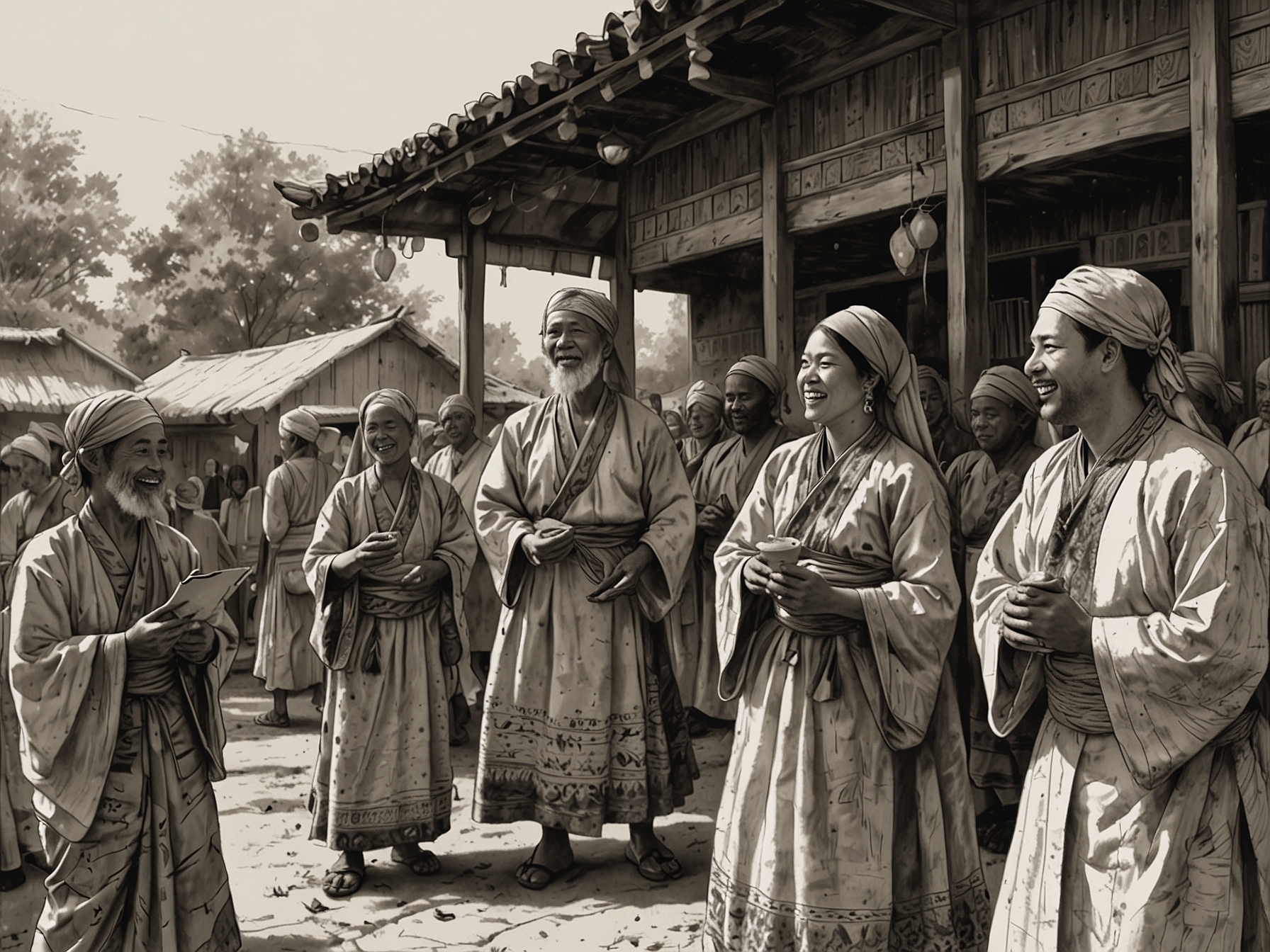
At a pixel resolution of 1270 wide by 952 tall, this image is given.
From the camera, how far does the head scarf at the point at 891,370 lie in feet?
11.0

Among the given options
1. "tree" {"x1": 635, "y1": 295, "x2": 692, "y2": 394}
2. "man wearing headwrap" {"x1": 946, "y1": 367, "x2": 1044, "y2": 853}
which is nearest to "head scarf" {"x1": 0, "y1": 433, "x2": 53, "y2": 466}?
"man wearing headwrap" {"x1": 946, "y1": 367, "x2": 1044, "y2": 853}

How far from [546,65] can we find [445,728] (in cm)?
444

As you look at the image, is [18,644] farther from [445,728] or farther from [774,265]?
[774,265]

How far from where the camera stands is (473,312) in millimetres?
9578

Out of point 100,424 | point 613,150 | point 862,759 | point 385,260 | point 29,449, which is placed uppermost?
point 613,150

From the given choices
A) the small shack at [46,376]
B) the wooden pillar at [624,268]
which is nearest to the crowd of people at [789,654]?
the wooden pillar at [624,268]

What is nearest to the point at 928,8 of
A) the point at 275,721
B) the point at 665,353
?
the point at 275,721

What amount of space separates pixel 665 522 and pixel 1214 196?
2847 millimetres

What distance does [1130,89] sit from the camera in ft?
16.9

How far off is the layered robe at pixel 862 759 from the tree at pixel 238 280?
36232 millimetres

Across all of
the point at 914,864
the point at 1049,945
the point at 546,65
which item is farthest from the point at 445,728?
the point at 546,65

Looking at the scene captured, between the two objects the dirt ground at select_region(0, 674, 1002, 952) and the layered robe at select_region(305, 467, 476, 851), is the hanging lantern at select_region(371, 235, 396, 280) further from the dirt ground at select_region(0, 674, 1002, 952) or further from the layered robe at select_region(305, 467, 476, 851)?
the dirt ground at select_region(0, 674, 1002, 952)

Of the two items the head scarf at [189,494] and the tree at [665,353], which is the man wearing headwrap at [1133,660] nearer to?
the head scarf at [189,494]

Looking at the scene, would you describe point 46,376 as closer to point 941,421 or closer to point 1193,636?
point 941,421
